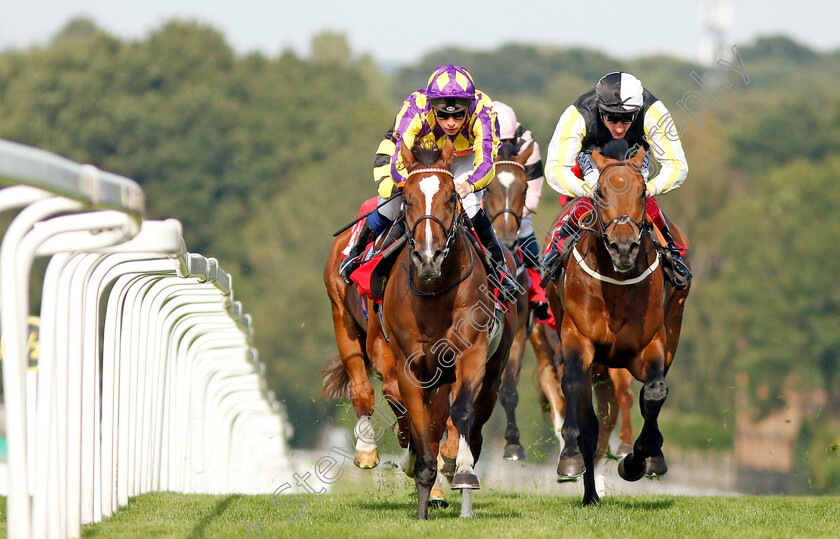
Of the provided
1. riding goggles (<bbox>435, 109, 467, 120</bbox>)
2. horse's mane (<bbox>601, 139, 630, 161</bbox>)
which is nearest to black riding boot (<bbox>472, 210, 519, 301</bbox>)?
riding goggles (<bbox>435, 109, 467, 120</bbox>)

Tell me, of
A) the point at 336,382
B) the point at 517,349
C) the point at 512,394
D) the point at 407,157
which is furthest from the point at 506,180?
the point at 407,157

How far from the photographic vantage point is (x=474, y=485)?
20.5ft

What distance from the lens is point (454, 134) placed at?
745 cm

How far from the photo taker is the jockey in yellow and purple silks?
23.4 ft

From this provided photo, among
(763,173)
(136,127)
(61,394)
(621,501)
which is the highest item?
(136,127)

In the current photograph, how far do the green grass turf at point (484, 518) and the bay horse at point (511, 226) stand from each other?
4.67 feet

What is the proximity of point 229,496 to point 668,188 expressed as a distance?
3245 mm

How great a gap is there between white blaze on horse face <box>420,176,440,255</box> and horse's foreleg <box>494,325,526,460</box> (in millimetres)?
3221

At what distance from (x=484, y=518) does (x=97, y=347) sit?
88.5 inches

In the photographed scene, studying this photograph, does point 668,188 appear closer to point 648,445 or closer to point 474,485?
point 648,445

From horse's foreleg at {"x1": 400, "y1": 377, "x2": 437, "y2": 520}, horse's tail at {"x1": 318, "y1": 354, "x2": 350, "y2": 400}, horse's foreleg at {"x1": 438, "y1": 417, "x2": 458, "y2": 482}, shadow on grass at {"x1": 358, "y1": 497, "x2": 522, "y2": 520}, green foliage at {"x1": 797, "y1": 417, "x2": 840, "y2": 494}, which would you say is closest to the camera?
horse's foreleg at {"x1": 400, "y1": 377, "x2": 437, "y2": 520}

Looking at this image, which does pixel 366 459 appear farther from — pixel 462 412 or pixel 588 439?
pixel 588 439

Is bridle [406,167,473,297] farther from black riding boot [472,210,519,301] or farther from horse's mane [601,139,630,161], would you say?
horse's mane [601,139,630,161]

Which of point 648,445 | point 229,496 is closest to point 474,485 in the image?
point 648,445
